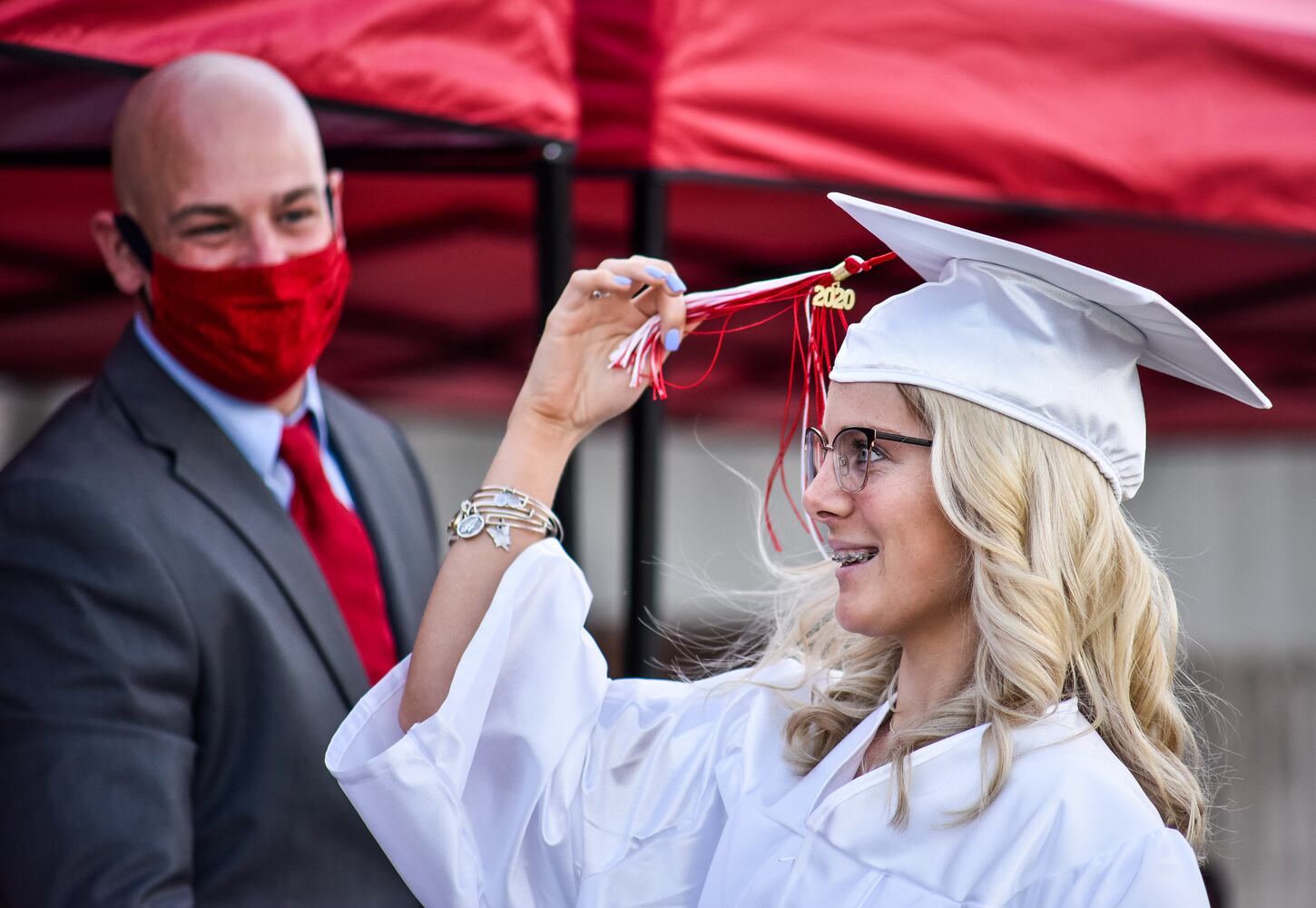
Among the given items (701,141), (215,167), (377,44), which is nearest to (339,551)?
(215,167)

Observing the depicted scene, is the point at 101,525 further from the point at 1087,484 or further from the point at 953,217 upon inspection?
the point at 953,217

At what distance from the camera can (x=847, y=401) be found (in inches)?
65.5

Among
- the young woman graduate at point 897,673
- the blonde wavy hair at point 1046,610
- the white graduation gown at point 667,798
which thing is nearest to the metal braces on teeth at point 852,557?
the young woman graduate at point 897,673

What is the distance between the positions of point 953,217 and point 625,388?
1720mm

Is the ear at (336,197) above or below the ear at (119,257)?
above

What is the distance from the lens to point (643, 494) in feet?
8.01

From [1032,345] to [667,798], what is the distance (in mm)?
792

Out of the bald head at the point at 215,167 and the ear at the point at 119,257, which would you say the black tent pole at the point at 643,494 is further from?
the ear at the point at 119,257

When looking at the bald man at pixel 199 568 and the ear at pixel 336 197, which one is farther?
the ear at pixel 336 197

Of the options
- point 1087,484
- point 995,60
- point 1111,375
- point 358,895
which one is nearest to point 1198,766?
point 1087,484

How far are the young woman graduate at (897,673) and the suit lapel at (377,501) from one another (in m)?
0.48

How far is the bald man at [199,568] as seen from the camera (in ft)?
5.93

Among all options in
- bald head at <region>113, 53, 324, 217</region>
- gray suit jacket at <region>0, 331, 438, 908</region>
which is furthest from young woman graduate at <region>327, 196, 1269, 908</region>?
bald head at <region>113, 53, 324, 217</region>

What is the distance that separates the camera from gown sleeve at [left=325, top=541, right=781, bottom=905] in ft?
5.65
